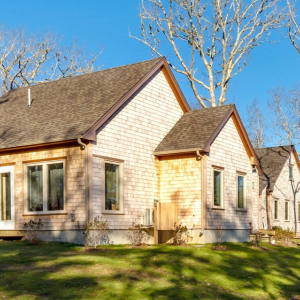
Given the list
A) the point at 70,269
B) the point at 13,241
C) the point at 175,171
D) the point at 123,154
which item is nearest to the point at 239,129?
the point at 175,171

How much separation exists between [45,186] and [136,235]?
12.0 feet

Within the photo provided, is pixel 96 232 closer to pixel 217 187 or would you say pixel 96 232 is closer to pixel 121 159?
pixel 121 159

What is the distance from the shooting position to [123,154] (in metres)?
19.8

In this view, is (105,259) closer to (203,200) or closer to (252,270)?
(252,270)

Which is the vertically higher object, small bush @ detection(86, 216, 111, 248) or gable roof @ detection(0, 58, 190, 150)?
gable roof @ detection(0, 58, 190, 150)

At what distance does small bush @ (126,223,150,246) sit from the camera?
19106 mm

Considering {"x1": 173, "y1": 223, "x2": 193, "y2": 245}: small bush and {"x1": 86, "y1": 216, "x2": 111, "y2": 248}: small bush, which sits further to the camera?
{"x1": 173, "y1": 223, "x2": 193, "y2": 245}: small bush

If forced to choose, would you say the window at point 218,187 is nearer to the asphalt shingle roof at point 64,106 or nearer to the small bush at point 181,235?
the small bush at point 181,235

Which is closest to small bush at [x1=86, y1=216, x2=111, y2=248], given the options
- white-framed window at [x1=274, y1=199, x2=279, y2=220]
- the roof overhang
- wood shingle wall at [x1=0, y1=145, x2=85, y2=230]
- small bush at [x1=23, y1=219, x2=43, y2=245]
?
wood shingle wall at [x1=0, y1=145, x2=85, y2=230]

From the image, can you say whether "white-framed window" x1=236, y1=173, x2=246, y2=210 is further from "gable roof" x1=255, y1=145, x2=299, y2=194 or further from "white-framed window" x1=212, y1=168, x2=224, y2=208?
"gable roof" x1=255, y1=145, x2=299, y2=194

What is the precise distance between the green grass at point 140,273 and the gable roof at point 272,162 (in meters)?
18.5

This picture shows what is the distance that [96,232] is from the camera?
17875 mm

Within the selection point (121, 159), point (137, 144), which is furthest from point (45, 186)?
point (137, 144)

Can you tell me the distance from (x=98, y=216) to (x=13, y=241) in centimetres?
338
